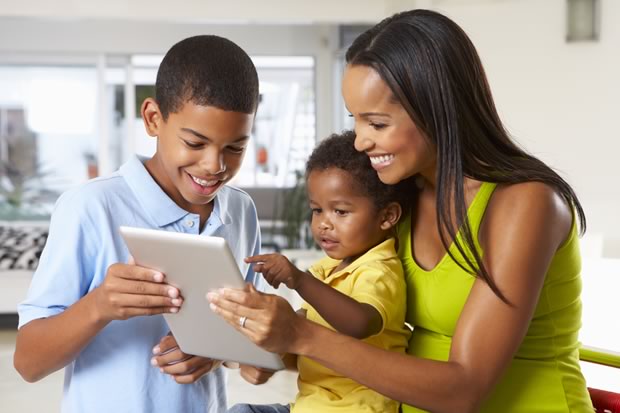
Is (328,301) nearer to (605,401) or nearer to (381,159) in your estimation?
(381,159)

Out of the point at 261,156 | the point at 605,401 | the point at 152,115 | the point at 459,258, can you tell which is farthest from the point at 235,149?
the point at 261,156

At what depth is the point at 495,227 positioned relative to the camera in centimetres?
141

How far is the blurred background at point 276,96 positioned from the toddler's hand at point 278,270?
1.08m

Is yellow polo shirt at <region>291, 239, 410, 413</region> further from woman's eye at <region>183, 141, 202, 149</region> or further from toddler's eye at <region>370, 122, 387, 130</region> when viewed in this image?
woman's eye at <region>183, 141, 202, 149</region>

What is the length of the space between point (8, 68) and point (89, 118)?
100cm

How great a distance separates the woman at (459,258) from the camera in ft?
4.34

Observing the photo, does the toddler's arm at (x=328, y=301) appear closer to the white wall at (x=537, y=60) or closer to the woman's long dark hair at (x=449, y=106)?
the woman's long dark hair at (x=449, y=106)

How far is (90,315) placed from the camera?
4.36 ft

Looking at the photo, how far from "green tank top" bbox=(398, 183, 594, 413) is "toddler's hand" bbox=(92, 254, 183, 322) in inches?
18.9

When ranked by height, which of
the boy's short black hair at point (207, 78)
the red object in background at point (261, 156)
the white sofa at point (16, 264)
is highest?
the red object in background at point (261, 156)

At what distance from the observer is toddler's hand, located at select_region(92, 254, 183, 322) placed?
129 cm

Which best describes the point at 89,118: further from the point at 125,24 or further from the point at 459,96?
the point at 459,96

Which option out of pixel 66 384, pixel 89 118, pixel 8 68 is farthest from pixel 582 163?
pixel 8 68

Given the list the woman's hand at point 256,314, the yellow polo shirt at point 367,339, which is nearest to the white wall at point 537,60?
the yellow polo shirt at point 367,339
